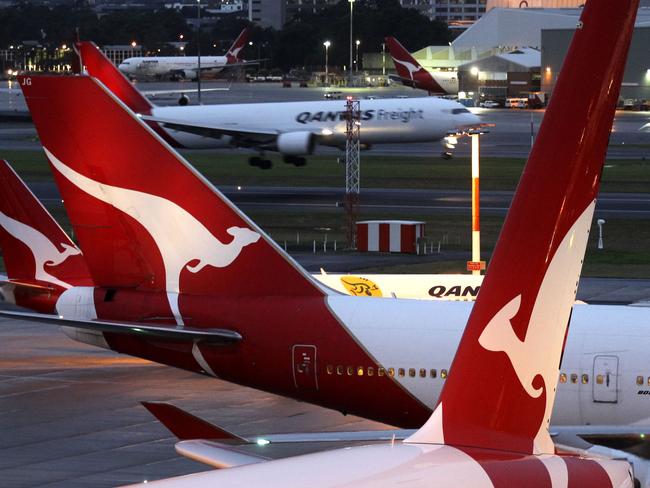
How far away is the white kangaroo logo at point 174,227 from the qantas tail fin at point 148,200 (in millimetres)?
19

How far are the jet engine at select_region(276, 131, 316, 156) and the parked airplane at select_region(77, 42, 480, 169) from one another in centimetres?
25

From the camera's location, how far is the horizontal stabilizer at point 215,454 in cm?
1184

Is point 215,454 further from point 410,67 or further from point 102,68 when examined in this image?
point 410,67

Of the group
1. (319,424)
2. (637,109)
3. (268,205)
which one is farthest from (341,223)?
(637,109)

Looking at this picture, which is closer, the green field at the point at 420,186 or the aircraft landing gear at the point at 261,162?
the green field at the point at 420,186

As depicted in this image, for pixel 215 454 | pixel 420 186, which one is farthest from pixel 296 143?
pixel 215 454

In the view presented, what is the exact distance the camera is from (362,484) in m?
8.34

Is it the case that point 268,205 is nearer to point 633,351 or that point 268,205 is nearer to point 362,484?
point 633,351

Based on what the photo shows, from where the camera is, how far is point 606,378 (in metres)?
23.5

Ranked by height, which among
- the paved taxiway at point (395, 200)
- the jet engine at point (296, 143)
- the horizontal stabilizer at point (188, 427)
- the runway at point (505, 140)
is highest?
the horizontal stabilizer at point (188, 427)

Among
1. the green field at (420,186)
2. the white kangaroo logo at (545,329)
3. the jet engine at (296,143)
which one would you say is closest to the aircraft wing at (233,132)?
the jet engine at (296,143)

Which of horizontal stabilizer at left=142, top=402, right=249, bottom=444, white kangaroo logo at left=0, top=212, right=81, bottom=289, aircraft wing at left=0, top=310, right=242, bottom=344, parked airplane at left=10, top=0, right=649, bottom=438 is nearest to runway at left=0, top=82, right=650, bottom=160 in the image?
white kangaroo logo at left=0, top=212, right=81, bottom=289

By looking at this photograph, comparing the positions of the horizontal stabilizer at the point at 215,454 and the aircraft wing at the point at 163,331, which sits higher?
the horizontal stabilizer at the point at 215,454

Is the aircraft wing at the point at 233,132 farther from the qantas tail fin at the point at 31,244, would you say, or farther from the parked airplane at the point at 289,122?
the qantas tail fin at the point at 31,244
